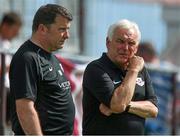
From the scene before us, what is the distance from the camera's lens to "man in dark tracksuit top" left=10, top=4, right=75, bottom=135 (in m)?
8.23

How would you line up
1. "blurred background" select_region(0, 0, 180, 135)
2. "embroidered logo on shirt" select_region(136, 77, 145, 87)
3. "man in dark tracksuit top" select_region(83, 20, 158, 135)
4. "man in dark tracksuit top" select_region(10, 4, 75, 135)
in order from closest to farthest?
"man in dark tracksuit top" select_region(10, 4, 75, 135), "man in dark tracksuit top" select_region(83, 20, 158, 135), "embroidered logo on shirt" select_region(136, 77, 145, 87), "blurred background" select_region(0, 0, 180, 135)

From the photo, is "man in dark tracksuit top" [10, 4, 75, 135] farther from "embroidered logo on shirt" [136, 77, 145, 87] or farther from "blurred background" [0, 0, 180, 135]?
"blurred background" [0, 0, 180, 135]

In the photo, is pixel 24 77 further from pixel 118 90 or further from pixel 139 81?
pixel 139 81

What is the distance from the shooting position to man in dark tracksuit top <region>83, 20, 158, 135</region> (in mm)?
8516

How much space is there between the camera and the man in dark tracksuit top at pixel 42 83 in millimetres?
8234

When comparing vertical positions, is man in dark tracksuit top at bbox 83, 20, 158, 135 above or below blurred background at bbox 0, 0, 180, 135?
above

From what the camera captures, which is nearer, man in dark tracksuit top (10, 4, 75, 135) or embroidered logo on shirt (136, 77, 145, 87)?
man in dark tracksuit top (10, 4, 75, 135)

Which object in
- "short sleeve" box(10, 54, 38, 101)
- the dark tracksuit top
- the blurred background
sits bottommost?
the blurred background

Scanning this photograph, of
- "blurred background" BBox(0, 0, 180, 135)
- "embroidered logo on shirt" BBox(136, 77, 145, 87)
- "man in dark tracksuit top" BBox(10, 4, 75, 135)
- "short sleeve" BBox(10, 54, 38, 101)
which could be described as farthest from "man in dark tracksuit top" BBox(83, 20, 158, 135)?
"blurred background" BBox(0, 0, 180, 135)

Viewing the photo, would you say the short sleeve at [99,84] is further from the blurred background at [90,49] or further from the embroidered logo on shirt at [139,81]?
the blurred background at [90,49]

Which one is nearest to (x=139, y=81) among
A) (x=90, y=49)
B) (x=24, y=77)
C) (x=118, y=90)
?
(x=118, y=90)

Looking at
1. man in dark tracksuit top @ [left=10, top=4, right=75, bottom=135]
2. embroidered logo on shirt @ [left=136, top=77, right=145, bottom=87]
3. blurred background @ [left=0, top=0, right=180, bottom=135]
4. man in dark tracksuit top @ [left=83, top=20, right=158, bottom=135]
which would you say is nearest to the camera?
man in dark tracksuit top @ [left=10, top=4, right=75, bottom=135]

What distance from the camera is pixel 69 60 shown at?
40.5ft

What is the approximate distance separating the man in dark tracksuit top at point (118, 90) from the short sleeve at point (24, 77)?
1.89 ft
